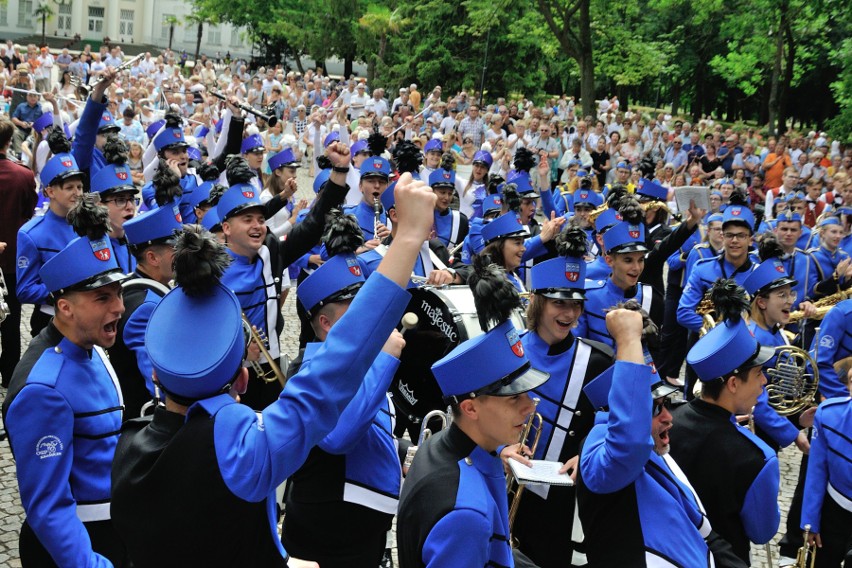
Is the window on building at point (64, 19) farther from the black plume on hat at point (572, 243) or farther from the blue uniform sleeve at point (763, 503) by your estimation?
the blue uniform sleeve at point (763, 503)

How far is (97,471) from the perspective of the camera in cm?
387

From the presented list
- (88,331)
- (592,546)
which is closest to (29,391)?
(88,331)

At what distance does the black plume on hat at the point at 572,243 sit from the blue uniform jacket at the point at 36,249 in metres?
3.68

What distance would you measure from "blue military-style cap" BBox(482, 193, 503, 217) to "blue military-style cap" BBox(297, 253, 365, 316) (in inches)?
218

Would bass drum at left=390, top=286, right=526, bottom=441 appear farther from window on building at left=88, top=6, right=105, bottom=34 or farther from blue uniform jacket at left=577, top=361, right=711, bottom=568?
window on building at left=88, top=6, right=105, bottom=34

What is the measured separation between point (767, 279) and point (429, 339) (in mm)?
2757

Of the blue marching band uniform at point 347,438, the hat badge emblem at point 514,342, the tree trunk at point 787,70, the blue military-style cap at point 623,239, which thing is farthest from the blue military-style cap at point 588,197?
the tree trunk at point 787,70

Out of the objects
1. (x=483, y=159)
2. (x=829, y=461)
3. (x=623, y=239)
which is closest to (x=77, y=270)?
(x=829, y=461)

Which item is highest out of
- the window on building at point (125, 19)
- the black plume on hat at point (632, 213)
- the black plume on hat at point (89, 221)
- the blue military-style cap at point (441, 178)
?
the window on building at point (125, 19)

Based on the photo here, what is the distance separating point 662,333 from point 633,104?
48055mm

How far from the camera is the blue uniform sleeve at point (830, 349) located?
699cm

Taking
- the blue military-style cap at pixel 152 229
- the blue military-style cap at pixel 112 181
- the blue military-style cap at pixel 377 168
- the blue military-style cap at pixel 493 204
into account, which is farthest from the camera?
the blue military-style cap at pixel 493 204

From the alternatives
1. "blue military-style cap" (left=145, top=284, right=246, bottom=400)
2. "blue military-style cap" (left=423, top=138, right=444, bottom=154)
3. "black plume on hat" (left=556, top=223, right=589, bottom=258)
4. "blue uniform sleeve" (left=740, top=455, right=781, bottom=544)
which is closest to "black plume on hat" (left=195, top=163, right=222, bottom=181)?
"blue military-style cap" (left=423, top=138, right=444, bottom=154)

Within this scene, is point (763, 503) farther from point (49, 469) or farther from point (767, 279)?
point (767, 279)
